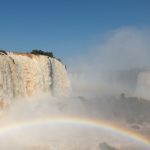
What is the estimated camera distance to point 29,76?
43906 mm

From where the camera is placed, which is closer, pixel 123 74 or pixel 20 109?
pixel 20 109

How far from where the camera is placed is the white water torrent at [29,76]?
37.5 m

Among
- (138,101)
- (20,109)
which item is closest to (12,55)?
(20,109)

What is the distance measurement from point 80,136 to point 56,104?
28.6 ft

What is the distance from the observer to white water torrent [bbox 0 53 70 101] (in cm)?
3754

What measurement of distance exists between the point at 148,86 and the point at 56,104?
50.9 metres

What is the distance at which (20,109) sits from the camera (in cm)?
4041

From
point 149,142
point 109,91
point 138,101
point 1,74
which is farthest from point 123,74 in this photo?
point 1,74

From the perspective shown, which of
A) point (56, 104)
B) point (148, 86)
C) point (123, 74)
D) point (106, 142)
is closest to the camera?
point (106, 142)

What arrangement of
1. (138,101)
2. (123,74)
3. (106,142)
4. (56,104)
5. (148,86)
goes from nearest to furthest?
(106,142) → (56,104) → (138,101) → (148,86) → (123,74)

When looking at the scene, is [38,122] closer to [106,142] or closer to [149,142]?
[106,142]

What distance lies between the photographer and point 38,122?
4372cm

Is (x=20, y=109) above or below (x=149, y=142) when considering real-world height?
above

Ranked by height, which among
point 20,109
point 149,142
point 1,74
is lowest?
point 149,142
